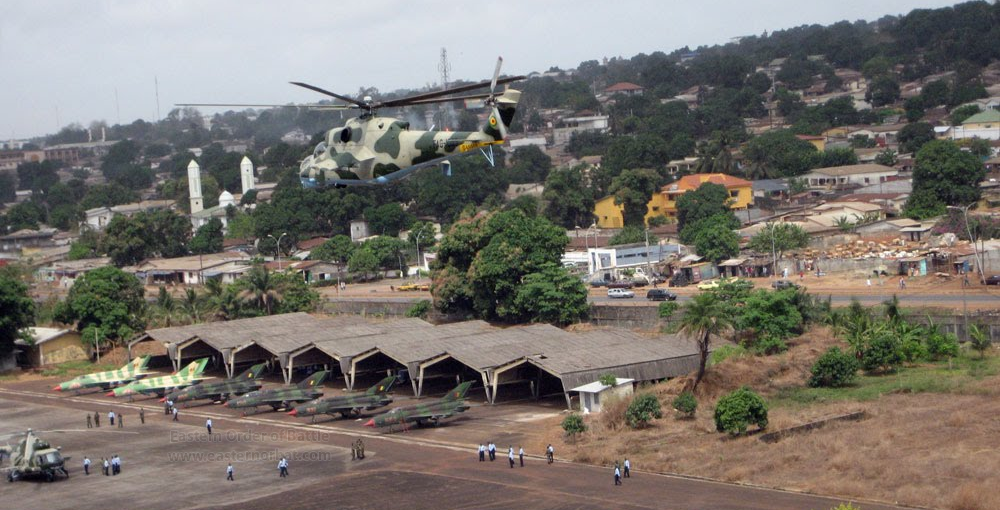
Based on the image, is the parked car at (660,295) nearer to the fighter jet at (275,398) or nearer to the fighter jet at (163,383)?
the fighter jet at (275,398)

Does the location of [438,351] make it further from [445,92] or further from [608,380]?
[445,92]

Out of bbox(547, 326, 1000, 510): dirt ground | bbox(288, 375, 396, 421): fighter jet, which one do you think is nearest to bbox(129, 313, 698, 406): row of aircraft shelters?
bbox(288, 375, 396, 421): fighter jet

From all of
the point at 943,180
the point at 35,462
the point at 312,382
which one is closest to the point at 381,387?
the point at 312,382

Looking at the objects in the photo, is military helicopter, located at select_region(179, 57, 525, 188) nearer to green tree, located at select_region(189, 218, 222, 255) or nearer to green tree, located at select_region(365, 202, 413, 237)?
green tree, located at select_region(365, 202, 413, 237)

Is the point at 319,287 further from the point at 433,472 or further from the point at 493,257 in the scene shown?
the point at 433,472

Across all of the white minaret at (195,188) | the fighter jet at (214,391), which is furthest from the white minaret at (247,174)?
the fighter jet at (214,391)

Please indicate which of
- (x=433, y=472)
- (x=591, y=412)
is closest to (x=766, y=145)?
(x=591, y=412)

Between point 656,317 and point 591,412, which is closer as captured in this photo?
point 591,412
